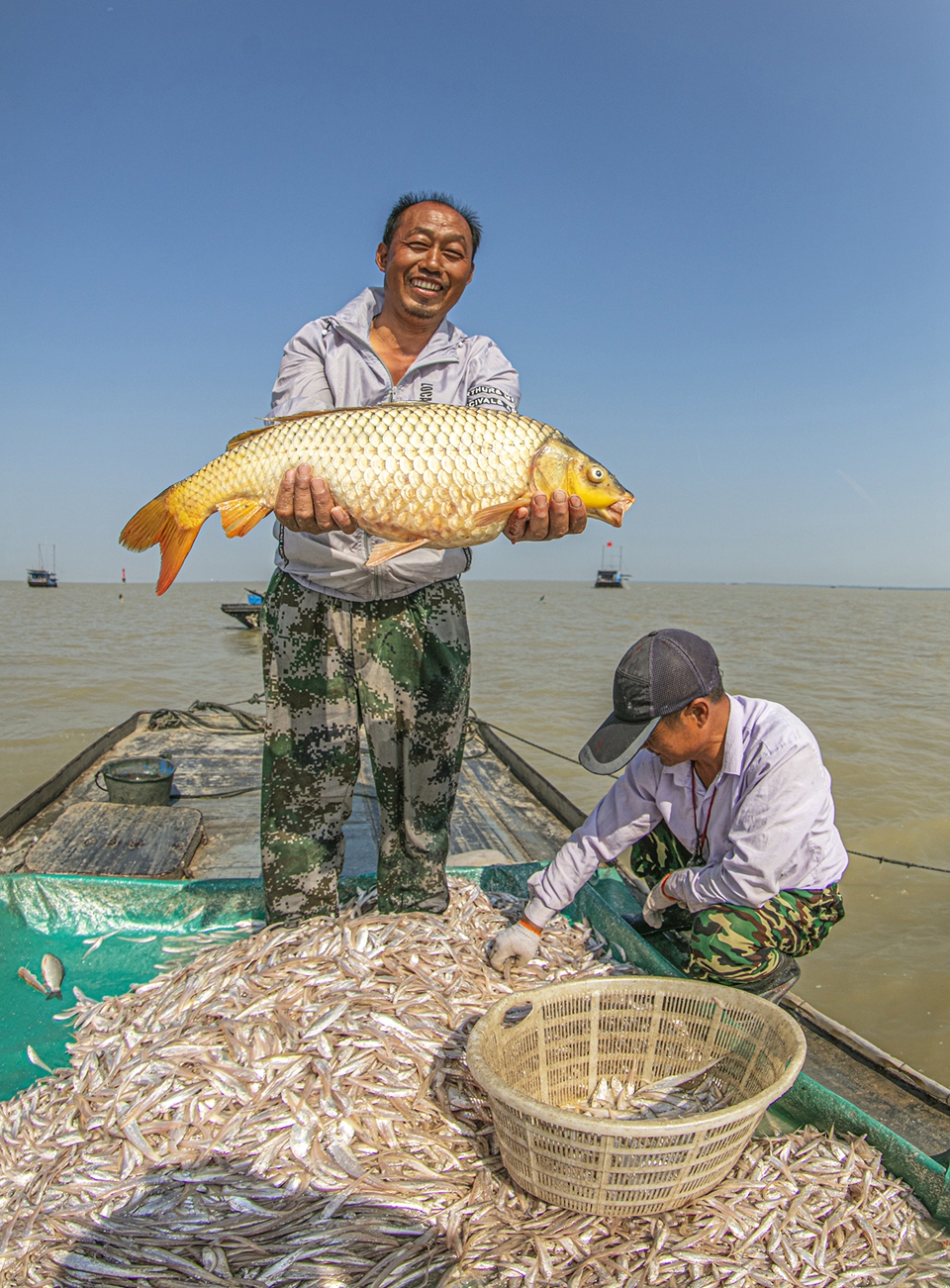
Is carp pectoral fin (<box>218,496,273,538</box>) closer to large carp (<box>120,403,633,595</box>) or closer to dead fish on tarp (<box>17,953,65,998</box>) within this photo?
large carp (<box>120,403,633,595</box>)

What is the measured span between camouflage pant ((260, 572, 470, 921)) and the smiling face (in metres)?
1.12

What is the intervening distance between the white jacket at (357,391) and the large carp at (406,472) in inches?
16.8

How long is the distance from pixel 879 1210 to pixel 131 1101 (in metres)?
2.23

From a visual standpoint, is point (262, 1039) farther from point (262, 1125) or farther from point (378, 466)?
point (378, 466)

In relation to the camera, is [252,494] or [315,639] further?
[315,639]

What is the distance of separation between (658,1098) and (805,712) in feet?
41.5

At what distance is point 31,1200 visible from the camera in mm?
A: 2252

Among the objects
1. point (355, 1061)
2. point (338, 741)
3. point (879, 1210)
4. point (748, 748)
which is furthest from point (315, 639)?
point (879, 1210)

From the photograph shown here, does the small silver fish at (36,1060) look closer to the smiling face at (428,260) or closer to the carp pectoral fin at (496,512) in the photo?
the carp pectoral fin at (496,512)

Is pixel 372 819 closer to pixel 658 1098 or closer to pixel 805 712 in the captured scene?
pixel 658 1098

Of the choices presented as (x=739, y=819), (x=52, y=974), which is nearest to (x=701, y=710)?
(x=739, y=819)

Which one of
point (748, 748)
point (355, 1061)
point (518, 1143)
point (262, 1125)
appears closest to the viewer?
point (518, 1143)

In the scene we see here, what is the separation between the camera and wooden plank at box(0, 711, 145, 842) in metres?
5.34

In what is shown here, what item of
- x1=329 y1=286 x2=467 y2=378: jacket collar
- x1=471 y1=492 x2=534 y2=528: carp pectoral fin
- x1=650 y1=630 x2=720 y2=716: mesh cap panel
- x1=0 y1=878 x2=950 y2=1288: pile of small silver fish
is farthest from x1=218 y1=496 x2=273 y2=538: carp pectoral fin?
x1=0 y1=878 x2=950 y2=1288: pile of small silver fish
